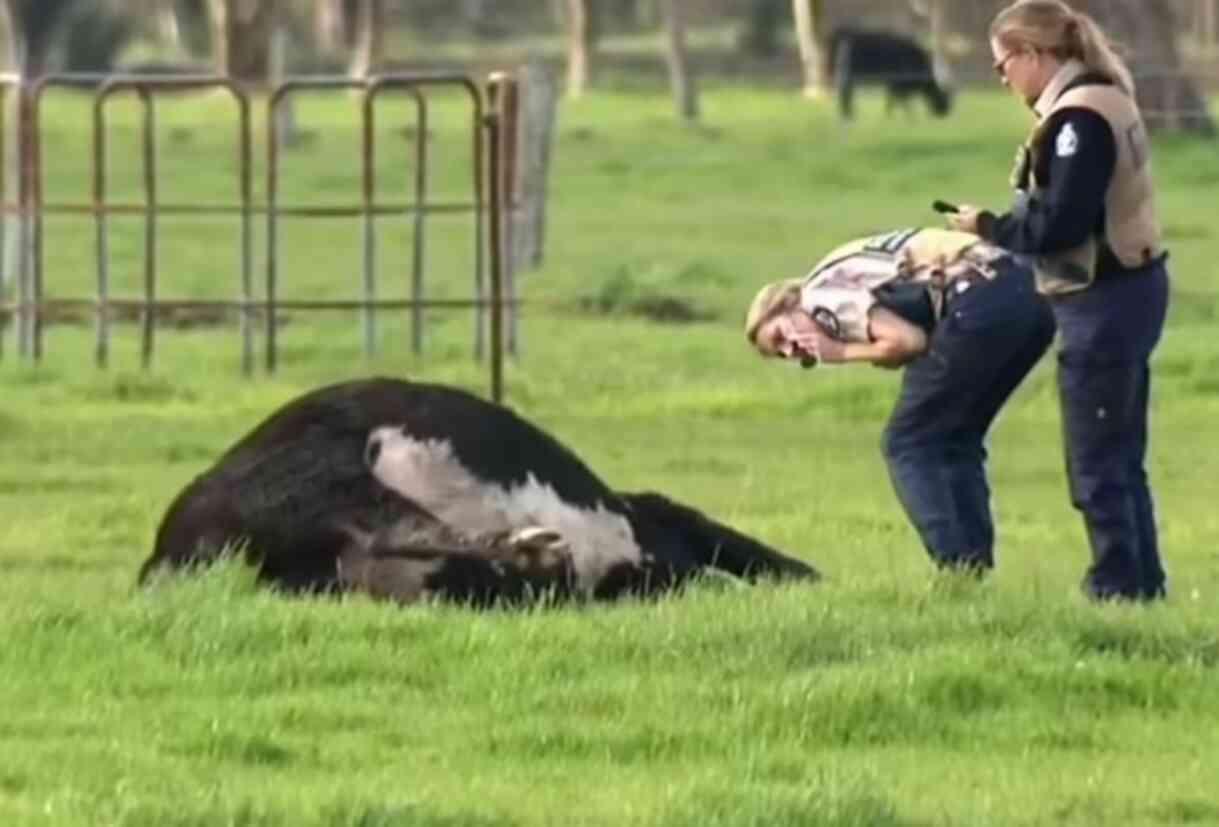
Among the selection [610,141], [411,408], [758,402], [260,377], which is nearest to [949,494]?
[411,408]

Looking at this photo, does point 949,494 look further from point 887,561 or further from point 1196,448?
point 1196,448

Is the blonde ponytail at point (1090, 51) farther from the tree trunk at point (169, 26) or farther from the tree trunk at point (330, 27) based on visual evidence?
the tree trunk at point (169, 26)

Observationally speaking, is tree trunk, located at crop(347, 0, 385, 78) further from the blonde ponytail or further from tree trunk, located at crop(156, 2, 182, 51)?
the blonde ponytail

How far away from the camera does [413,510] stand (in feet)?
30.9

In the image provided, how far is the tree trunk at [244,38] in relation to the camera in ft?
174

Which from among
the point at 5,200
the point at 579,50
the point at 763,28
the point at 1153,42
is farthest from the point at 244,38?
the point at 5,200

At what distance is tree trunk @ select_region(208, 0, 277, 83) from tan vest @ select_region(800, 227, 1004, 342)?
42901 millimetres

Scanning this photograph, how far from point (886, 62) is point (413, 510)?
48139 millimetres

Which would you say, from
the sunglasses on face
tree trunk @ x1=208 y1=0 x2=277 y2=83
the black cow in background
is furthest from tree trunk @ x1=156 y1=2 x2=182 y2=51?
the sunglasses on face

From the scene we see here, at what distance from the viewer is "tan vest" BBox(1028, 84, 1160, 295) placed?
9508 millimetres

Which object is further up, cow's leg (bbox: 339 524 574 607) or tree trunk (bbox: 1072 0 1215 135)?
cow's leg (bbox: 339 524 574 607)

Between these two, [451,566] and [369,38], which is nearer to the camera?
[451,566]

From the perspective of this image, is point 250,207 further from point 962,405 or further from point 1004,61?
point 1004,61

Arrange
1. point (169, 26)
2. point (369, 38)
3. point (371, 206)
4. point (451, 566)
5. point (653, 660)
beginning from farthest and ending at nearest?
point (169, 26) < point (369, 38) < point (371, 206) < point (451, 566) < point (653, 660)
